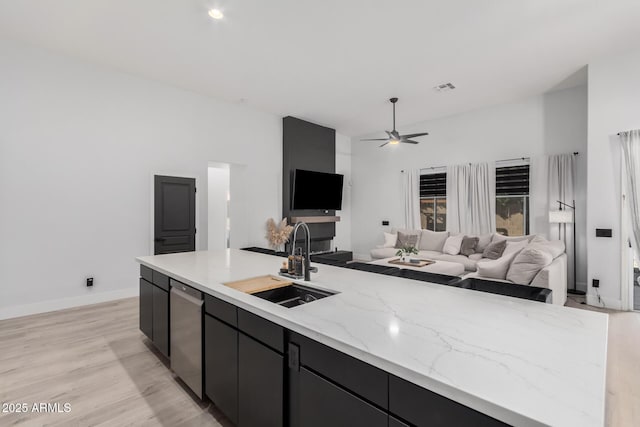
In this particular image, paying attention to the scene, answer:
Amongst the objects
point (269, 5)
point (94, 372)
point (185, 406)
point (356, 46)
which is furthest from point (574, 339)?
point (356, 46)

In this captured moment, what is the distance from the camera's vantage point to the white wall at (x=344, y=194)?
8.27 meters

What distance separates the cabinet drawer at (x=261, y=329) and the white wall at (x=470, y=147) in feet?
19.0

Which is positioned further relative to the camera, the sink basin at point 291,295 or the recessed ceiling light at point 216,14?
the recessed ceiling light at point 216,14

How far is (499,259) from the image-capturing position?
12.8ft

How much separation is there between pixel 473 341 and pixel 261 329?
94 centimetres

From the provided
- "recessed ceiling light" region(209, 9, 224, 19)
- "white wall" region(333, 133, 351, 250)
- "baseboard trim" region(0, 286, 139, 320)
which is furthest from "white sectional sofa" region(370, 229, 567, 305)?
"baseboard trim" region(0, 286, 139, 320)

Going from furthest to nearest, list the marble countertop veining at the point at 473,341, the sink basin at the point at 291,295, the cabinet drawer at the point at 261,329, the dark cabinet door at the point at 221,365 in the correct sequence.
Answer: the sink basin at the point at 291,295 → the dark cabinet door at the point at 221,365 → the cabinet drawer at the point at 261,329 → the marble countertop veining at the point at 473,341

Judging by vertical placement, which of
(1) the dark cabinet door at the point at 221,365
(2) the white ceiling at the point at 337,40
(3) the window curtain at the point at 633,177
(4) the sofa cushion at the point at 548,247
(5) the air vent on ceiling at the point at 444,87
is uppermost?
(5) the air vent on ceiling at the point at 444,87

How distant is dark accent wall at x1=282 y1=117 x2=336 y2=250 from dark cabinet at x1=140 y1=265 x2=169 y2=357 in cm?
397

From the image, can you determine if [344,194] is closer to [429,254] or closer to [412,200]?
[412,200]

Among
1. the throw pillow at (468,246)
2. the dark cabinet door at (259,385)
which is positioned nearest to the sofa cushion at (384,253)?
the throw pillow at (468,246)

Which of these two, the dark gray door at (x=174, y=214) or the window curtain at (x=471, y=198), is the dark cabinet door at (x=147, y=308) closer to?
the dark gray door at (x=174, y=214)

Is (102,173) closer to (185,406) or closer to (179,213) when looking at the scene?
(179,213)

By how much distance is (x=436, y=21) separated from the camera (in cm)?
328
